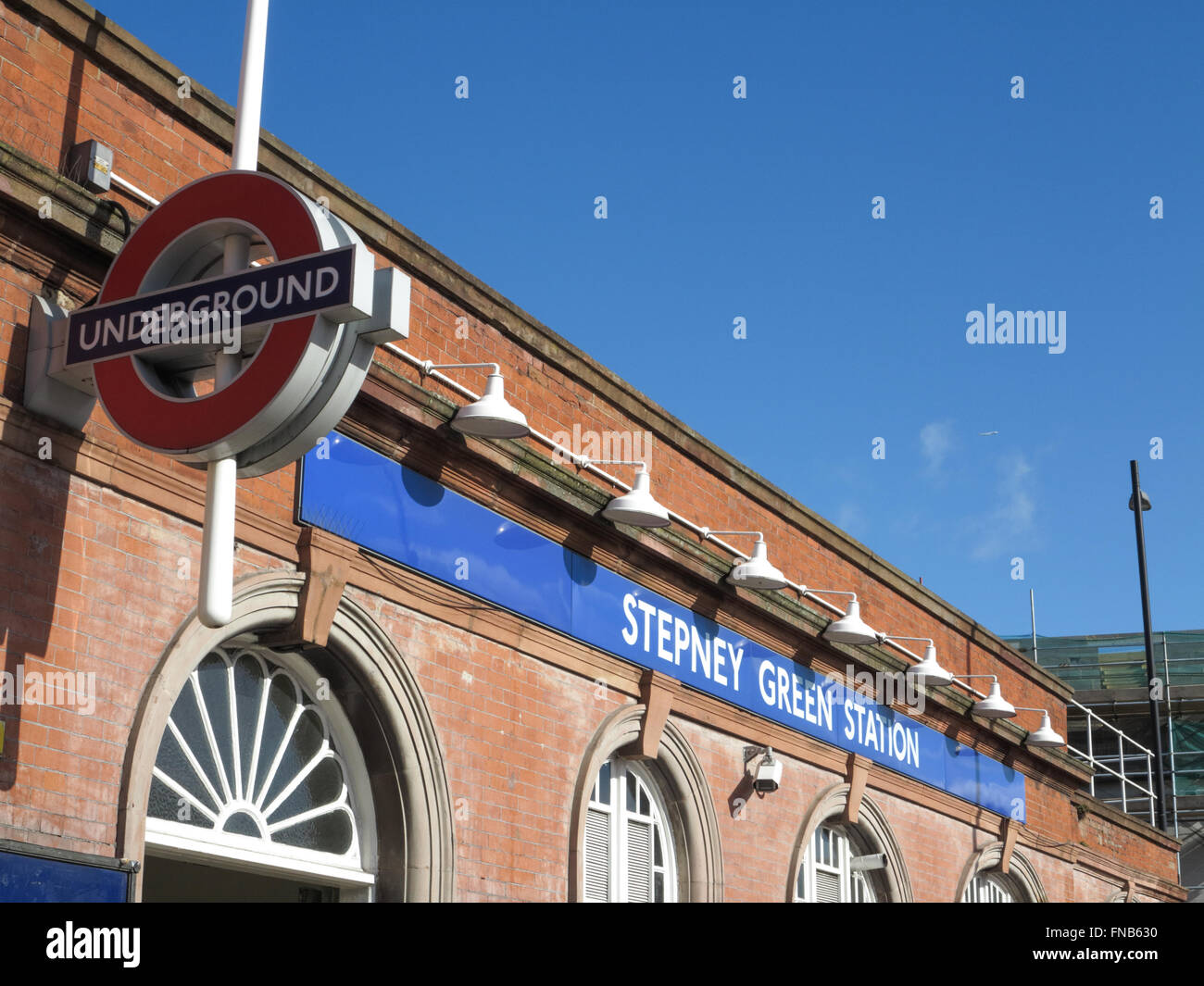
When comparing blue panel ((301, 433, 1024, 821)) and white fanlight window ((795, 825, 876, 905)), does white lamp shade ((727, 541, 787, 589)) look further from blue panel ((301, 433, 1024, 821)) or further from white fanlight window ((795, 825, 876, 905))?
white fanlight window ((795, 825, 876, 905))

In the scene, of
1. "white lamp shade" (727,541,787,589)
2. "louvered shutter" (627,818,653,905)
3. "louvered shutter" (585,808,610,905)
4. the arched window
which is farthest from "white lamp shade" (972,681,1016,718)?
"louvered shutter" (585,808,610,905)

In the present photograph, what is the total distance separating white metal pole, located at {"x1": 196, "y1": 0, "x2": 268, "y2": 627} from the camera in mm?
8352

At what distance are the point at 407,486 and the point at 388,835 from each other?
2.33 meters

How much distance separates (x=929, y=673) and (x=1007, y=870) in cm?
385

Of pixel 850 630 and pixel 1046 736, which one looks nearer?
pixel 850 630

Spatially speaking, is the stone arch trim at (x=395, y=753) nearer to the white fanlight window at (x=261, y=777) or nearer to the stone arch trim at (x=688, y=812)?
the white fanlight window at (x=261, y=777)

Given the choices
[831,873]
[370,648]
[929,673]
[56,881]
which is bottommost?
[56,881]

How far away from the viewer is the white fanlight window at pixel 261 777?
938cm

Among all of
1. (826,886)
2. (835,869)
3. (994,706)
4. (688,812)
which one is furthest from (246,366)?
(994,706)

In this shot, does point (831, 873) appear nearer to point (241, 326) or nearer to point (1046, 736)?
point (1046, 736)

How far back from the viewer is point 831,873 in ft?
52.6

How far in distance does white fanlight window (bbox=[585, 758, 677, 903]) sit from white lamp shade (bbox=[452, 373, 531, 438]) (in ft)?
10.1

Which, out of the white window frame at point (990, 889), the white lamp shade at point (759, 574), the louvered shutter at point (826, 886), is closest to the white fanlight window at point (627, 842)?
the white lamp shade at point (759, 574)
